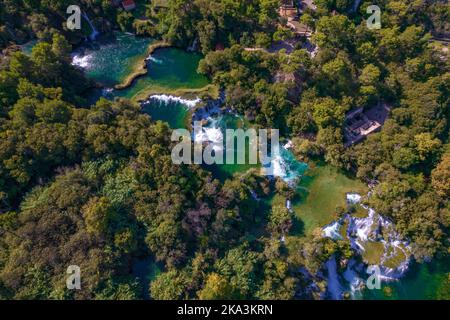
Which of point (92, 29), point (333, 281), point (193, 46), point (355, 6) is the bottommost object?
point (333, 281)

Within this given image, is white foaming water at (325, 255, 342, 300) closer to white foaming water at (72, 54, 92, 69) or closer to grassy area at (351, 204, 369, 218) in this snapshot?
grassy area at (351, 204, 369, 218)

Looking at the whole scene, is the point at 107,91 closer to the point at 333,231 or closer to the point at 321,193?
the point at 321,193

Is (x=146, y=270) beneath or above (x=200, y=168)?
beneath

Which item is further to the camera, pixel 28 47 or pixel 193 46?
pixel 193 46

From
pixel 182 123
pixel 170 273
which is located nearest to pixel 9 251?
pixel 170 273

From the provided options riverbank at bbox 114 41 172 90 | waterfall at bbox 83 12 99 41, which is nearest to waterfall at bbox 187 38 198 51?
riverbank at bbox 114 41 172 90

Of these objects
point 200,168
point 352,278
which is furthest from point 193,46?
point 352,278

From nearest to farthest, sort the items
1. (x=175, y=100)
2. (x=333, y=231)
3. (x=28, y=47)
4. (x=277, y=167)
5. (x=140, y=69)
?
(x=333, y=231), (x=277, y=167), (x=175, y=100), (x=140, y=69), (x=28, y=47)
